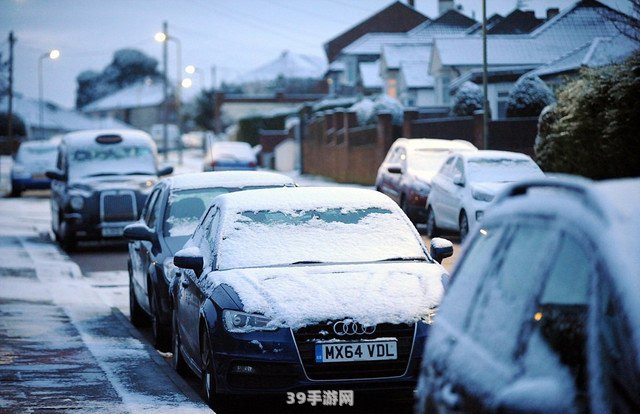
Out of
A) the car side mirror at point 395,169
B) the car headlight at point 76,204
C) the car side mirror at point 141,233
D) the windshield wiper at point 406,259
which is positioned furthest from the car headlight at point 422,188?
the windshield wiper at point 406,259

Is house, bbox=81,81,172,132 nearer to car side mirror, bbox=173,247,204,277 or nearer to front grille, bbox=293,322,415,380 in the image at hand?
car side mirror, bbox=173,247,204,277

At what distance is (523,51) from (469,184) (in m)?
37.7

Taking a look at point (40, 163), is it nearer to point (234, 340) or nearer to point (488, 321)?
point (234, 340)

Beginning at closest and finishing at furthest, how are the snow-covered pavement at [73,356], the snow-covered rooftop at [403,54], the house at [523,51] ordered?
the snow-covered pavement at [73,356] < the house at [523,51] < the snow-covered rooftop at [403,54]

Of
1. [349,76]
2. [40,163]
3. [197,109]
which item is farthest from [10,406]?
[197,109]

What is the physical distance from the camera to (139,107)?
160m

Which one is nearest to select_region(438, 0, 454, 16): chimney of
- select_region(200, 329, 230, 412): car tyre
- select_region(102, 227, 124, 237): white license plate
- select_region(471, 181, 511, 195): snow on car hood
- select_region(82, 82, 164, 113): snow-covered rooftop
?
select_region(82, 82, 164, 113): snow-covered rooftop

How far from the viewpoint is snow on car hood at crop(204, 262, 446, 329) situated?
27.7 feet

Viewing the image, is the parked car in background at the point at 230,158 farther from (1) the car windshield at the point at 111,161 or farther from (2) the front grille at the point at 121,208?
(2) the front grille at the point at 121,208

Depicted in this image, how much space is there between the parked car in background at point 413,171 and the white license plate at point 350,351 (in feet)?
54.1

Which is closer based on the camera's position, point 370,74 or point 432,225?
point 432,225

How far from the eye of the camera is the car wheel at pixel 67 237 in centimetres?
2312

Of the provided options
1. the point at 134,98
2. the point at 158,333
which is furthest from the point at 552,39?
the point at 134,98

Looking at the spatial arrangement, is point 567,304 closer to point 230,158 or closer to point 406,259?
point 406,259
